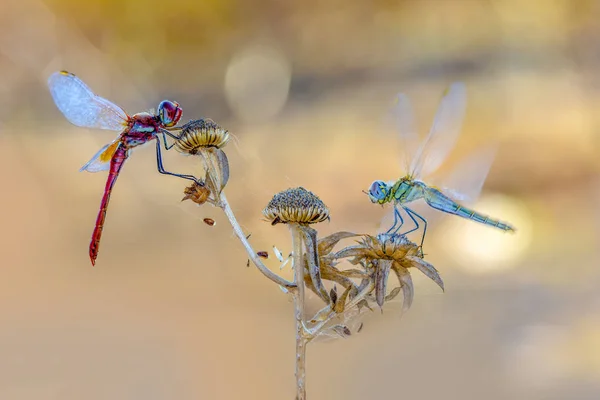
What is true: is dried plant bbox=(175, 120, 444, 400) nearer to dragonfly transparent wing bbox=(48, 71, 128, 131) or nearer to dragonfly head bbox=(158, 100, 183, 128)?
dragonfly head bbox=(158, 100, 183, 128)

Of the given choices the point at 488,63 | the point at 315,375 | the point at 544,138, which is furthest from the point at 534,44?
the point at 315,375

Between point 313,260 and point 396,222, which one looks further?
point 396,222

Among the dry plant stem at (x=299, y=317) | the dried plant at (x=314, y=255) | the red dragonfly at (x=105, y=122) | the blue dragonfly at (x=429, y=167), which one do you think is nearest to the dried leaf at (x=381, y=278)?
the dried plant at (x=314, y=255)

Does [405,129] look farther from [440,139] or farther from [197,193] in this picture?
[197,193]

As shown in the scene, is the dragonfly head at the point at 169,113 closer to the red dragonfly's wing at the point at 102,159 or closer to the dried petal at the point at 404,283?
the red dragonfly's wing at the point at 102,159

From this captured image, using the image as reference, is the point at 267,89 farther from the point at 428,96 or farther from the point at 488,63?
the point at 488,63

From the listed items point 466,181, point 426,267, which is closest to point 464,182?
point 466,181
